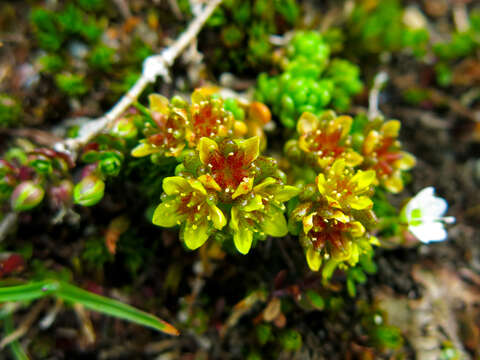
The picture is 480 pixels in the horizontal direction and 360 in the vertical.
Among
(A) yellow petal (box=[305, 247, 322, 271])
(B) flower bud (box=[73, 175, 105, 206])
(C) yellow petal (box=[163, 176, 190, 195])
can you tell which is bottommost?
(A) yellow petal (box=[305, 247, 322, 271])

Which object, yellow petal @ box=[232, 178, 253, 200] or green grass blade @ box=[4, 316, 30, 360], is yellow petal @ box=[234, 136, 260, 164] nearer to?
yellow petal @ box=[232, 178, 253, 200]

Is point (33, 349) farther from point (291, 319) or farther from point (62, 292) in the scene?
point (291, 319)

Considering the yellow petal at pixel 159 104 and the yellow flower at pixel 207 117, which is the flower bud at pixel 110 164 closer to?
the yellow petal at pixel 159 104

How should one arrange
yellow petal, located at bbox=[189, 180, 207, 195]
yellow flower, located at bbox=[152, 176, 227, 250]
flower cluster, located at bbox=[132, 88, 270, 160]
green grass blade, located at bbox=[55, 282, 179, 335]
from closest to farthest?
1. yellow petal, located at bbox=[189, 180, 207, 195]
2. yellow flower, located at bbox=[152, 176, 227, 250]
3. green grass blade, located at bbox=[55, 282, 179, 335]
4. flower cluster, located at bbox=[132, 88, 270, 160]

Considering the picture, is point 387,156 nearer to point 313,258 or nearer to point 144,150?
point 313,258

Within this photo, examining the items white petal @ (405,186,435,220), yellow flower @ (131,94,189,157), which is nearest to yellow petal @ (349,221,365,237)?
white petal @ (405,186,435,220)

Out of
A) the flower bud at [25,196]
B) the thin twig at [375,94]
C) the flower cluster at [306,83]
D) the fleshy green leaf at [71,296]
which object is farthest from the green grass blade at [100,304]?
Result: the thin twig at [375,94]

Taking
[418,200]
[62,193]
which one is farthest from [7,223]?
[418,200]
